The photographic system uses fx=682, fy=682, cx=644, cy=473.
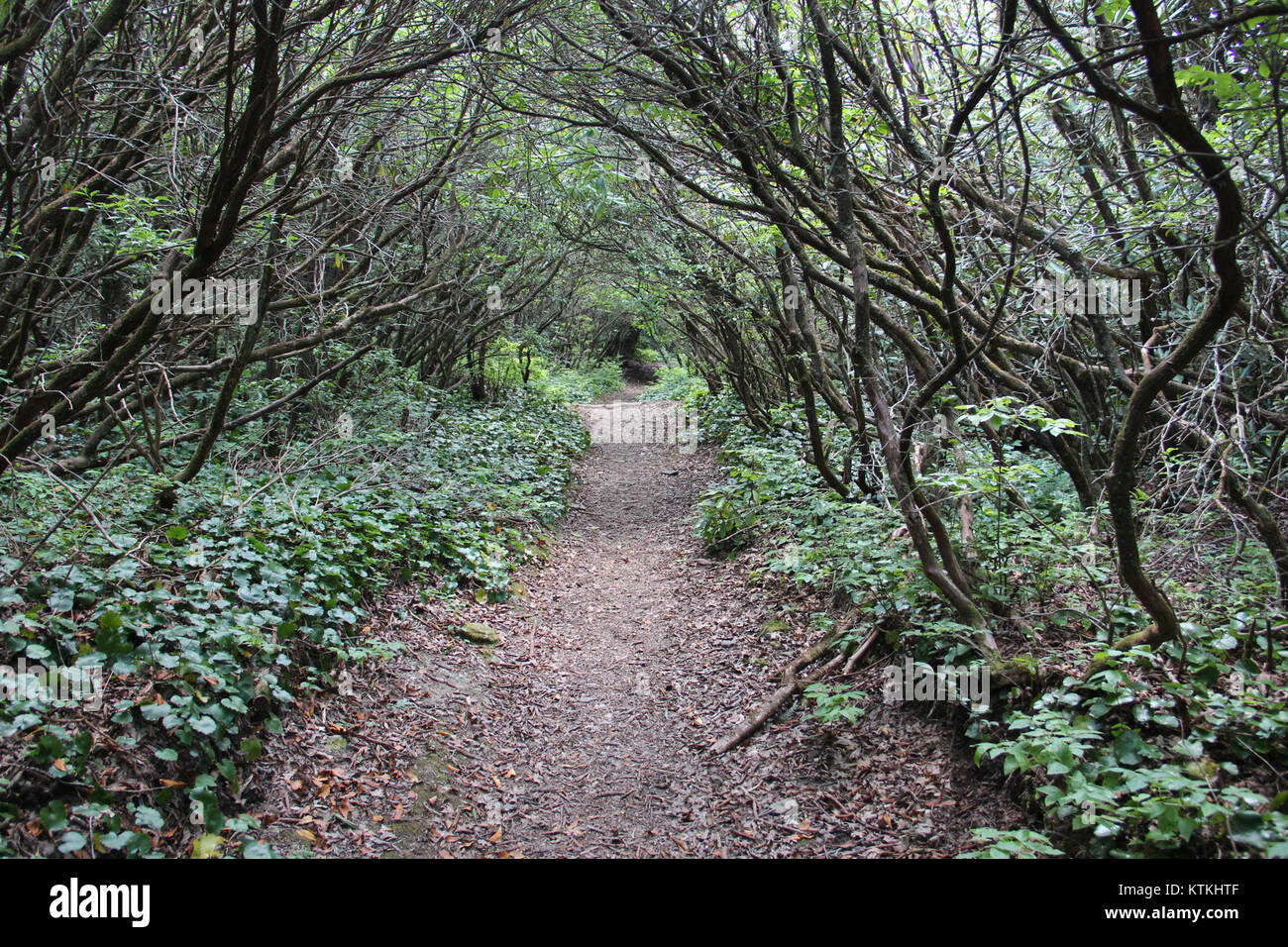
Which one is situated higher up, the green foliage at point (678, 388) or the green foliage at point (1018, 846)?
the green foliage at point (678, 388)

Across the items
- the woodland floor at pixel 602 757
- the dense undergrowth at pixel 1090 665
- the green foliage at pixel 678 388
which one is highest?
the green foliage at pixel 678 388

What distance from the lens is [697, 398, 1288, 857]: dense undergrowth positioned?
2.40 m

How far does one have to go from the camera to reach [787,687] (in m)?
4.43

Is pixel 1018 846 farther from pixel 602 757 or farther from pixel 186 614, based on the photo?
pixel 186 614

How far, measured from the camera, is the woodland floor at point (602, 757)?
3.25 meters

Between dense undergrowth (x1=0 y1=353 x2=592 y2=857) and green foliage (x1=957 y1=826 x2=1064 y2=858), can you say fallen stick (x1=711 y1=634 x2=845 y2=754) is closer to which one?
green foliage (x1=957 y1=826 x2=1064 y2=858)

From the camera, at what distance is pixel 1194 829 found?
2.23 meters

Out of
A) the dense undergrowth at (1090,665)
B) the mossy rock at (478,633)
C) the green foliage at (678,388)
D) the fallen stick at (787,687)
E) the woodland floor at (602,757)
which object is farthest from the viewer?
the green foliage at (678,388)

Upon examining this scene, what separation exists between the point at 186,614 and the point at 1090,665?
13.7ft

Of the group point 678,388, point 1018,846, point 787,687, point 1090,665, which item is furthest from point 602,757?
point 678,388

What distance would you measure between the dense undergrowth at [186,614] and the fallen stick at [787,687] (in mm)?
2308

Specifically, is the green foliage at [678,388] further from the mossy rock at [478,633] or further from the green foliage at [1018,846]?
the green foliage at [1018,846]

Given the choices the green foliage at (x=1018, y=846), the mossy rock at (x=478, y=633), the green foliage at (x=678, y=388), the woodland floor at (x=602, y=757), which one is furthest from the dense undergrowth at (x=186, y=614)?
the green foliage at (x=678, y=388)

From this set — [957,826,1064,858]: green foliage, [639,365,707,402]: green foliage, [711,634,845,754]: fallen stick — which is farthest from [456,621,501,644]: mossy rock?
[639,365,707,402]: green foliage
